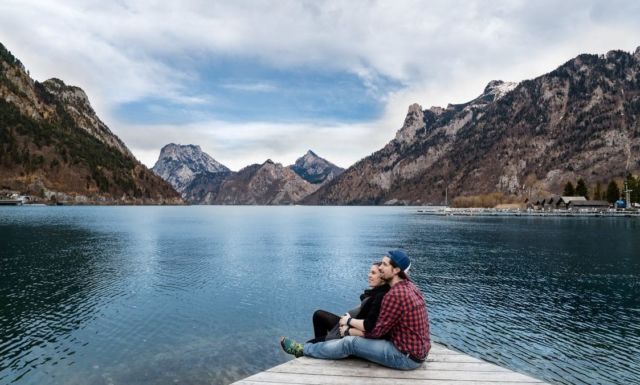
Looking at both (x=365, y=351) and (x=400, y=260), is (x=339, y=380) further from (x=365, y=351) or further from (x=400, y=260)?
(x=400, y=260)

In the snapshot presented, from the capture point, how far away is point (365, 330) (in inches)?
456

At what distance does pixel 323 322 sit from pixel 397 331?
3430 mm

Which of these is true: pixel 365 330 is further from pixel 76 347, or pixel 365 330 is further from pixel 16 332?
pixel 16 332

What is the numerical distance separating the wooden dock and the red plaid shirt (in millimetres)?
654

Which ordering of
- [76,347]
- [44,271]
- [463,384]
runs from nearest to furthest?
[463,384] < [76,347] < [44,271]

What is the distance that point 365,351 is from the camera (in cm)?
1131

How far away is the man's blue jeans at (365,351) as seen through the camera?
10.9m

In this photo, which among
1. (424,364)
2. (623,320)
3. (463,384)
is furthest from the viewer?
(623,320)

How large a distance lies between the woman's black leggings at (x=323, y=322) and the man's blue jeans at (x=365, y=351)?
1548 millimetres

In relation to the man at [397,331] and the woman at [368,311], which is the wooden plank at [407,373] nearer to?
the man at [397,331]

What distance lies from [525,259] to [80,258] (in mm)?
61287

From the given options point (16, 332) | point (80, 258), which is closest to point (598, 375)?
point (16, 332)

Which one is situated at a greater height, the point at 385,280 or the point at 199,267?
the point at 385,280

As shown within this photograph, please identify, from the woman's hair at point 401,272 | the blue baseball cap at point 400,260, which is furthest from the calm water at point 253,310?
the blue baseball cap at point 400,260
